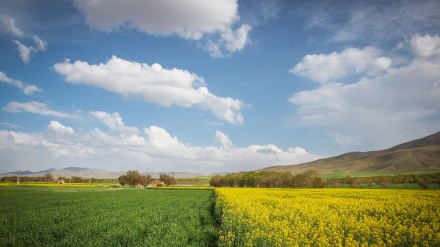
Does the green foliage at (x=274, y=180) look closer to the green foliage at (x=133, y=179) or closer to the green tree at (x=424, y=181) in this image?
the green tree at (x=424, y=181)

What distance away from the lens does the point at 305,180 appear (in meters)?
87.3

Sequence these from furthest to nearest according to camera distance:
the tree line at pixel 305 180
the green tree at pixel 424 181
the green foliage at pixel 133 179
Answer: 1. the green foliage at pixel 133 179
2. the tree line at pixel 305 180
3. the green tree at pixel 424 181

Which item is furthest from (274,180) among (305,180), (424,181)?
(424,181)

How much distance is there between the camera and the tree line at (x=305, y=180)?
8688 centimetres

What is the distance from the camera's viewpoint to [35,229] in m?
17.8

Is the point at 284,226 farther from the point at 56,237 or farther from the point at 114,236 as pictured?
the point at 56,237

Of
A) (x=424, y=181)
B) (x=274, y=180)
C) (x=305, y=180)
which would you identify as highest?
(x=305, y=180)

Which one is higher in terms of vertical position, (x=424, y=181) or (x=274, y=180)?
(x=274, y=180)

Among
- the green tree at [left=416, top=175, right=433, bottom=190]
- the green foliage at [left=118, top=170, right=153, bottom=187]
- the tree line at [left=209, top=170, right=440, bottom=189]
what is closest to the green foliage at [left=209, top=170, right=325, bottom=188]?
the tree line at [left=209, top=170, right=440, bottom=189]

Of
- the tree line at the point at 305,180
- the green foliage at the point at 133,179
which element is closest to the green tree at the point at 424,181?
the tree line at the point at 305,180

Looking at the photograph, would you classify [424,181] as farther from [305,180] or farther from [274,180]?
[274,180]

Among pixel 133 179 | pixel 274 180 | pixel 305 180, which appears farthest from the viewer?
pixel 133 179

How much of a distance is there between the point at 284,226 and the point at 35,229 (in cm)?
1592

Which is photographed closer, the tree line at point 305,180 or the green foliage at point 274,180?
the tree line at point 305,180
